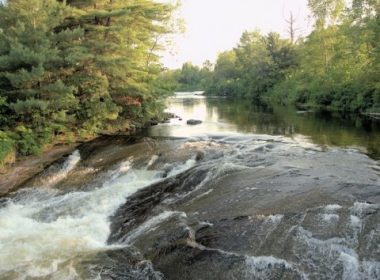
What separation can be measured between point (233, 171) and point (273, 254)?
4546 millimetres

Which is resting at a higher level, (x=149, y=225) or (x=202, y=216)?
(x=202, y=216)

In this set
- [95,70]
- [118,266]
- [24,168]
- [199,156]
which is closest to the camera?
[118,266]

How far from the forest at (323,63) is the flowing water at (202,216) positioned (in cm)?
1509

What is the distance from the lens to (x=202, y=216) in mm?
8406

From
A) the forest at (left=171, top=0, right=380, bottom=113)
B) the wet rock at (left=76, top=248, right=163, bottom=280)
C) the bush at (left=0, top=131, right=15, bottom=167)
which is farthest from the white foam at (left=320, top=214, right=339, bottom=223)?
the forest at (left=171, top=0, right=380, bottom=113)

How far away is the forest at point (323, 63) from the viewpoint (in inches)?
1112

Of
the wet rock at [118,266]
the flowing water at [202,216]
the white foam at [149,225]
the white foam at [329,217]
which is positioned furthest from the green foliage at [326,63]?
the wet rock at [118,266]

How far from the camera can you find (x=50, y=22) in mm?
17094

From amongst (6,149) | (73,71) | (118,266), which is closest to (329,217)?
(118,266)

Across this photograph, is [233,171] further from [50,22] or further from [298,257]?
[50,22]

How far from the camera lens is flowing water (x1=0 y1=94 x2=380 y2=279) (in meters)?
6.64

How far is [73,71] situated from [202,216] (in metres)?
12.9

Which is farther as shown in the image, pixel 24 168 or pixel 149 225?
pixel 24 168

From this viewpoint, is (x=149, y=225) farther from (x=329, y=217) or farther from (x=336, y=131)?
(x=336, y=131)
